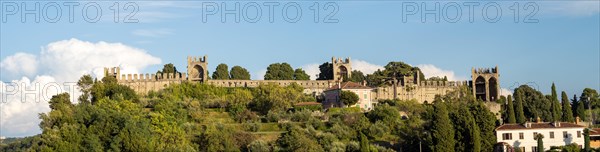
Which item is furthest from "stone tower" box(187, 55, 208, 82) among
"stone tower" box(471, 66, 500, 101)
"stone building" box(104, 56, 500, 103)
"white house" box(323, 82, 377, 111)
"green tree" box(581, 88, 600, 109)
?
"green tree" box(581, 88, 600, 109)

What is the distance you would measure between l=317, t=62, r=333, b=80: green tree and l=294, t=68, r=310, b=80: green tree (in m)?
1.92

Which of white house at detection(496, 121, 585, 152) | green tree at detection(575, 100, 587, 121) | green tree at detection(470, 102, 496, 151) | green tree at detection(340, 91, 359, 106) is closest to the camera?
green tree at detection(470, 102, 496, 151)

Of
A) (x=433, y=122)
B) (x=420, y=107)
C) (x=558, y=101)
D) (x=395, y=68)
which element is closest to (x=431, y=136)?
(x=433, y=122)

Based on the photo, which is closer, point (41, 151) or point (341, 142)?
point (41, 151)

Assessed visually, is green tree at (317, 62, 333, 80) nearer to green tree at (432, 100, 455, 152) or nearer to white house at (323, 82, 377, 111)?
white house at (323, 82, 377, 111)

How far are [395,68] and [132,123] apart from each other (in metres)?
35.9

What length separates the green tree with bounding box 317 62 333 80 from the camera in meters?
94.0

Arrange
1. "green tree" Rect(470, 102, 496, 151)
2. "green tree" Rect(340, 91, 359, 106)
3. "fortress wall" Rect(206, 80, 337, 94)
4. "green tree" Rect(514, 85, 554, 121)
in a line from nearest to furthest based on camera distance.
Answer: "green tree" Rect(470, 102, 496, 151) < "green tree" Rect(340, 91, 359, 106) < "green tree" Rect(514, 85, 554, 121) < "fortress wall" Rect(206, 80, 337, 94)

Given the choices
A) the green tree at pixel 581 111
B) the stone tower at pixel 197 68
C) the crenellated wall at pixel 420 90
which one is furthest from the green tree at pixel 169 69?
the green tree at pixel 581 111

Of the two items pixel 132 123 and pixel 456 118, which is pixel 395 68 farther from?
pixel 132 123

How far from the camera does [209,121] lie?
2862 inches

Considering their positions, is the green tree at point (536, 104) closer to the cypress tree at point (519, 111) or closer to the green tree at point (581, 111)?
the cypress tree at point (519, 111)

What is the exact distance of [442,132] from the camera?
211 feet

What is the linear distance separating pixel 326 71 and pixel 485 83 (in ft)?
50.7
